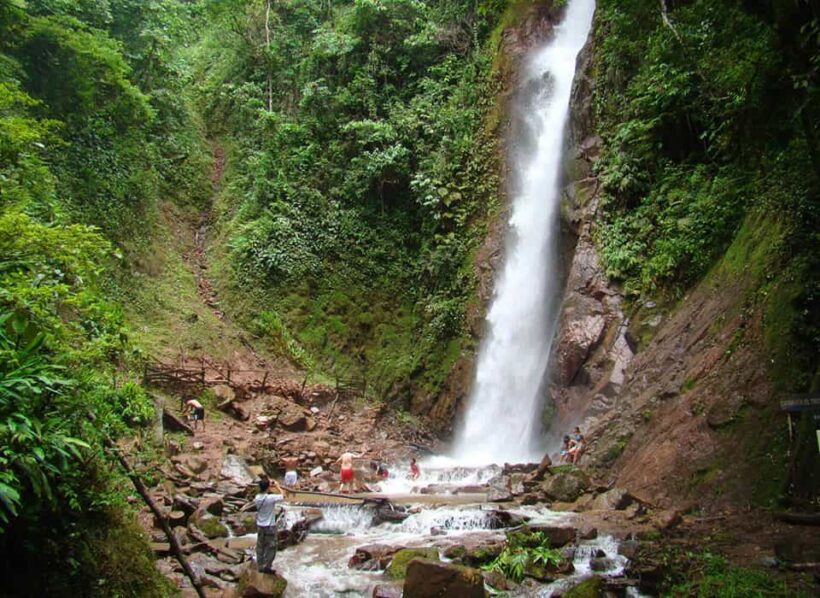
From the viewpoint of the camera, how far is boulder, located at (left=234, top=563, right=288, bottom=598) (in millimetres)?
6848

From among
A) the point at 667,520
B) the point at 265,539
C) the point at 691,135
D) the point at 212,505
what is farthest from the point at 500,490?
the point at 691,135

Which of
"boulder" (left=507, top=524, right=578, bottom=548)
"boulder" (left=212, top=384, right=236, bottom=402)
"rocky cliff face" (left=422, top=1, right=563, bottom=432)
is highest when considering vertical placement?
"rocky cliff face" (left=422, top=1, right=563, bottom=432)

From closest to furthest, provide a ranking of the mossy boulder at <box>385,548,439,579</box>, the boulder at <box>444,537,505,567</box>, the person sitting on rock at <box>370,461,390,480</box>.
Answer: the mossy boulder at <box>385,548,439,579</box> < the boulder at <box>444,537,505,567</box> < the person sitting on rock at <box>370,461,390,480</box>

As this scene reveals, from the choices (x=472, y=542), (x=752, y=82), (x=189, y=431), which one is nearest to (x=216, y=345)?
(x=189, y=431)

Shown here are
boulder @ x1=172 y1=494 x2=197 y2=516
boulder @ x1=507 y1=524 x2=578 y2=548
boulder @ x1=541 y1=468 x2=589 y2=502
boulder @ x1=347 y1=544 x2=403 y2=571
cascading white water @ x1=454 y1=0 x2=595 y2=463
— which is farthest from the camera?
cascading white water @ x1=454 y1=0 x2=595 y2=463

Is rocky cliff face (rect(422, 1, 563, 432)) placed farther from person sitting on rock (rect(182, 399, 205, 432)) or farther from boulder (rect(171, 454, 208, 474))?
boulder (rect(171, 454, 208, 474))

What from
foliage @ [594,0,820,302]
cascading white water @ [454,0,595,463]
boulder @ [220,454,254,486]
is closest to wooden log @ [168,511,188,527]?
boulder @ [220,454,254,486]

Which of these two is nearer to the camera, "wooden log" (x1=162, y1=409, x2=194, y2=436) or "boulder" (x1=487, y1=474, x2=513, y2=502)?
"boulder" (x1=487, y1=474, x2=513, y2=502)

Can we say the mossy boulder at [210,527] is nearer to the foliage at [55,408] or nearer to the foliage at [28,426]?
the foliage at [55,408]

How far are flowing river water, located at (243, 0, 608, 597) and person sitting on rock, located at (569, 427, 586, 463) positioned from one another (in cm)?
195

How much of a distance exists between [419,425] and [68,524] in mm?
16202

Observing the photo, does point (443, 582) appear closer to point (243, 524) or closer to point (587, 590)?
point (587, 590)

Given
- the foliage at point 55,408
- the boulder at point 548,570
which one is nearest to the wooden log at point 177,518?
the foliage at point 55,408

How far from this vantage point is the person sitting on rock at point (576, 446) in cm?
1261
